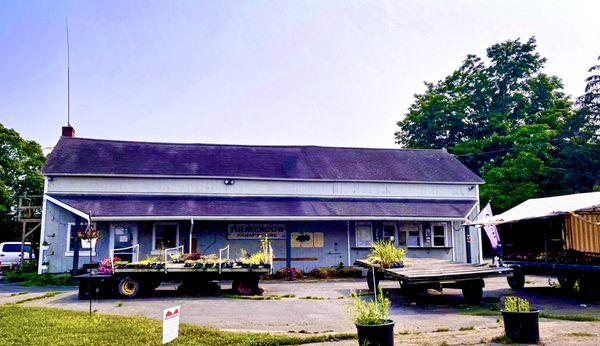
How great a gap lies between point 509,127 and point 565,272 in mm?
27858

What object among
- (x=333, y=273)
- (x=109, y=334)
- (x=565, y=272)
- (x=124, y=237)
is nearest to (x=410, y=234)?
(x=333, y=273)

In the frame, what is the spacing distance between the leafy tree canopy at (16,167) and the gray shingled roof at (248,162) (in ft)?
52.0

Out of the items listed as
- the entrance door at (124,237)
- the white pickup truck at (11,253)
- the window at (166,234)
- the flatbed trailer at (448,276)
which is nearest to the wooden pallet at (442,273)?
the flatbed trailer at (448,276)

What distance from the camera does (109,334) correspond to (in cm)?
913

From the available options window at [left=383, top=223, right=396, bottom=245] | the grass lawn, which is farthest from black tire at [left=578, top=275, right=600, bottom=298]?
window at [left=383, top=223, right=396, bottom=245]

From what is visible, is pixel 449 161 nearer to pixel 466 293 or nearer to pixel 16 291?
pixel 466 293

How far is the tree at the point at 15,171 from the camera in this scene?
37.6 metres

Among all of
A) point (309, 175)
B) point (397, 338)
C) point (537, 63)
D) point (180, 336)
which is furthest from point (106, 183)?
point (537, 63)

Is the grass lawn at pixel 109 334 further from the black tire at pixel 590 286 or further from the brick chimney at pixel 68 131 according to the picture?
the brick chimney at pixel 68 131

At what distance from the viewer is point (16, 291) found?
17.0m

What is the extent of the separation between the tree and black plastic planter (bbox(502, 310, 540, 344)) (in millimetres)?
38578

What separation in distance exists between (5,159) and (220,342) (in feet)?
125

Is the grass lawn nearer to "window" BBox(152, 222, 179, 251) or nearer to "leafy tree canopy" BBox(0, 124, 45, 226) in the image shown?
"window" BBox(152, 222, 179, 251)

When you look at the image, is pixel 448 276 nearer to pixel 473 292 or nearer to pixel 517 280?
pixel 473 292
